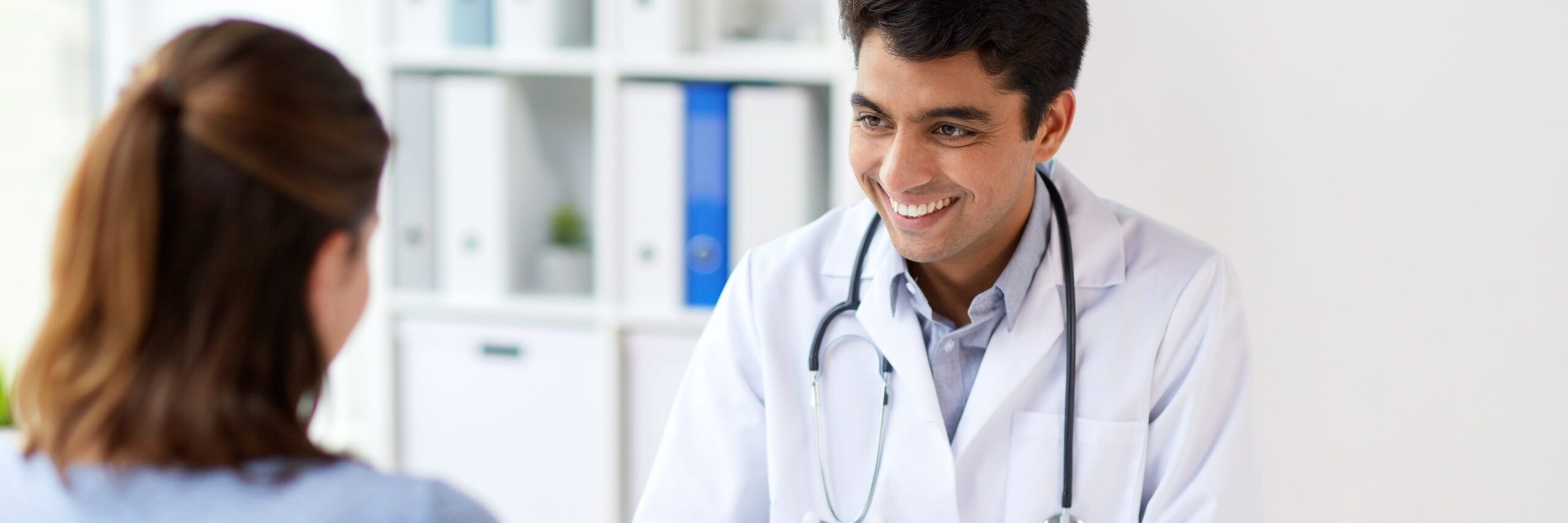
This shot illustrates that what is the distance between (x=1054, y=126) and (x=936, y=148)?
149 mm

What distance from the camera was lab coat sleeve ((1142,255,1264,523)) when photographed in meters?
1.20

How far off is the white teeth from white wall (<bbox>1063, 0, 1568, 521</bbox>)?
1.15 ft

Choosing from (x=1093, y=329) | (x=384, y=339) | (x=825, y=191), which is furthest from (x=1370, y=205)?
(x=384, y=339)

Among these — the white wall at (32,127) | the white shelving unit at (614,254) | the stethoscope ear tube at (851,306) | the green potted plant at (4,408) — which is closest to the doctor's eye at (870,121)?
the stethoscope ear tube at (851,306)

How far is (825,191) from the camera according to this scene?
6.57 feet

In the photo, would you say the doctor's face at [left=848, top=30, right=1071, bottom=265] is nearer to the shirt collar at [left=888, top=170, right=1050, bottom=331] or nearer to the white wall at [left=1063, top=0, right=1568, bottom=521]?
the shirt collar at [left=888, top=170, right=1050, bottom=331]

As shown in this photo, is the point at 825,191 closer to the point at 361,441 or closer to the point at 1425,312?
the point at 1425,312

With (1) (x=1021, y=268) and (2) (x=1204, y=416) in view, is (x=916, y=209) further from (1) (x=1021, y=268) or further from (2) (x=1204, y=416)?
(2) (x=1204, y=416)

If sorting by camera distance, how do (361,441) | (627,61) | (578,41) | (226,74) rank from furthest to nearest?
(361,441), (578,41), (627,61), (226,74)

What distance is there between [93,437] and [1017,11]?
0.87 meters

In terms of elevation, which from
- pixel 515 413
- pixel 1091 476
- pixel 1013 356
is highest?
pixel 1013 356

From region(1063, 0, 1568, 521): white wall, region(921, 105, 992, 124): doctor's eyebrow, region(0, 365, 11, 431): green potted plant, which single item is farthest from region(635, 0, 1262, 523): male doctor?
region(0, 365, 11, 431): green potted plant

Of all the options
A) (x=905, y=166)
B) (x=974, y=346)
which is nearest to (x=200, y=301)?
(x=905, y=166)

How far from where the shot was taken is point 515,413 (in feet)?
6.97
